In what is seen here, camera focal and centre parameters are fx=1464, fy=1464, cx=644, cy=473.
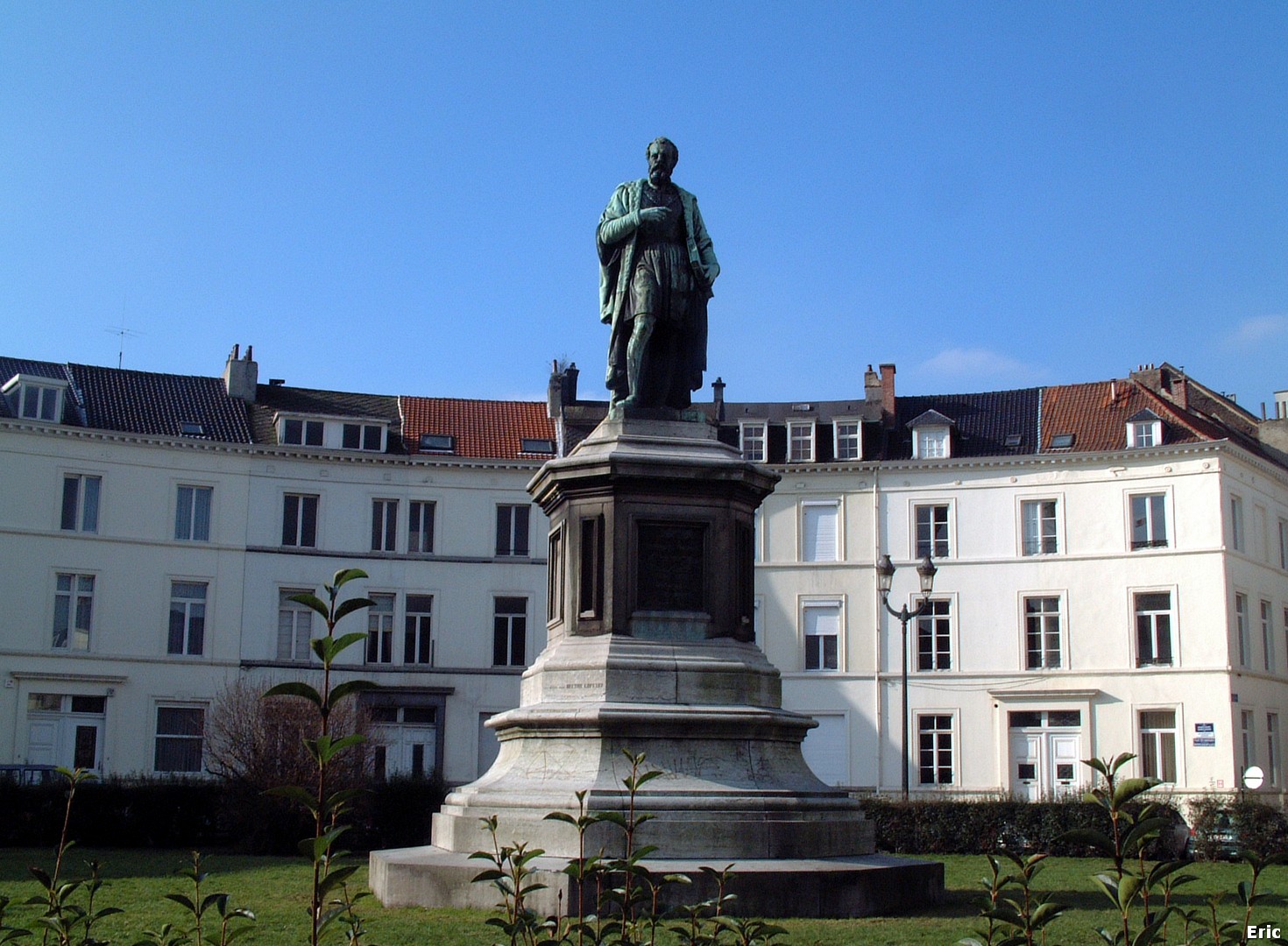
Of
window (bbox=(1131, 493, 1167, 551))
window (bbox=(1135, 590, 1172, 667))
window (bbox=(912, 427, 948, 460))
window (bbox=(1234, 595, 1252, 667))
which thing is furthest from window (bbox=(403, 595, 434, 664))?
window (bbox=(1234, 595, 1252, 667))

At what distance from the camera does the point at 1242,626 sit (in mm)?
40500

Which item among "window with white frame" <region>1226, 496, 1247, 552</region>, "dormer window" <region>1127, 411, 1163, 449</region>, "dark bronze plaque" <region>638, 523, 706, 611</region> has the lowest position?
"dark bronze plaque" <region>638, 523, 706, 611</region>

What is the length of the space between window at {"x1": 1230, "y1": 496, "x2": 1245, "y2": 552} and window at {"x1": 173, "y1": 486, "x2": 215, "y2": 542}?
28667 millimetres

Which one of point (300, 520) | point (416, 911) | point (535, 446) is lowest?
point (416, 911)

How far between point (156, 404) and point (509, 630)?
40.2ft

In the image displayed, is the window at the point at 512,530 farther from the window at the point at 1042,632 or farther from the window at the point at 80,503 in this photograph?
the window at the point at 1042,632

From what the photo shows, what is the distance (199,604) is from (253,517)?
286 centimetres

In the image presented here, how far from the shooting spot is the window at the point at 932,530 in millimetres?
42906

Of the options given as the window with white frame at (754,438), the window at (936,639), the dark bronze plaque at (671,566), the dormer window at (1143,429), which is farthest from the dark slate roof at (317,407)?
the dark bronze plaque at (671,566)

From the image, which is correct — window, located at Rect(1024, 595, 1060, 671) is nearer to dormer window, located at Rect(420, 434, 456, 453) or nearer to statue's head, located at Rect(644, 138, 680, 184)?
dormer window, located at Rect(420, 434, 456, 453)

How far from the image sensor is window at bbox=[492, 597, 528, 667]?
43375 millimetres

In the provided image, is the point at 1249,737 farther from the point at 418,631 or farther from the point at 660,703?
the point at 660,703

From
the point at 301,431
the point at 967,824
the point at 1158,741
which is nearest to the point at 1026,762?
the point at 1158,741

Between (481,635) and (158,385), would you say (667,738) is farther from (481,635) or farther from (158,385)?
(158,385)
